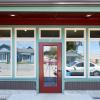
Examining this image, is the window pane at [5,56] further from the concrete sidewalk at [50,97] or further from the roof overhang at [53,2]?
the roof overhang at [53,2]

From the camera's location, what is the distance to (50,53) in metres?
14.0

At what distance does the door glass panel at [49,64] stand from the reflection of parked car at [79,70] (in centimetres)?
67

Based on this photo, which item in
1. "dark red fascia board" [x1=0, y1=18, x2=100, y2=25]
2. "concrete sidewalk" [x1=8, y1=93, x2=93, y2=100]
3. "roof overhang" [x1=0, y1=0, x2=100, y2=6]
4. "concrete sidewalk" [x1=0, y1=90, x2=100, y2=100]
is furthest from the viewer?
"dark red fascia board" [x1=0, y1=18, x2=100, y2=25]

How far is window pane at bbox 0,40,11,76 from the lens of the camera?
14.0 meters

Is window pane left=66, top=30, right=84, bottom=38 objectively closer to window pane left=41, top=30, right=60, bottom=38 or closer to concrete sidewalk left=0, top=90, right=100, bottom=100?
window pane left=41, top=30, right=60, bottom=38

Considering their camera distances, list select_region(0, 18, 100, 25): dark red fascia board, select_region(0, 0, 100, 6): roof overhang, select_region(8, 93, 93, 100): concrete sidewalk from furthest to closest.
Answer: select_region(0, 18, 100, 25): dark red fascia board < select_region(8, 93, 93, 100): concrete sidewalk < select_region(0, 0, 100, 6): roof overhang

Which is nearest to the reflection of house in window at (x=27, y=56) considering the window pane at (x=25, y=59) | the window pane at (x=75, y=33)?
the window pane at (x=25, y=59)

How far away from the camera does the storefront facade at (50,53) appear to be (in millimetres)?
13844

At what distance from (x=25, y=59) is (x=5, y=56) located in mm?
927

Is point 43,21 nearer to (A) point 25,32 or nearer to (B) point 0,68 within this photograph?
(A) point 25,32

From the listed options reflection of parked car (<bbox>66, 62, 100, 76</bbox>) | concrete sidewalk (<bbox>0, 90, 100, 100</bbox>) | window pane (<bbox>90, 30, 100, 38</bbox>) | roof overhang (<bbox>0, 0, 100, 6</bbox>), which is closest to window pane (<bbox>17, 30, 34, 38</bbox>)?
reflection of parked car (<bbox>66, 62, 100, 76</bbox>)

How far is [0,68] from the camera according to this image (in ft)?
46.1

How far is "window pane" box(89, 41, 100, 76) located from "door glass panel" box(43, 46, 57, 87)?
5.43ft

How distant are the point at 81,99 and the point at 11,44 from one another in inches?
162
